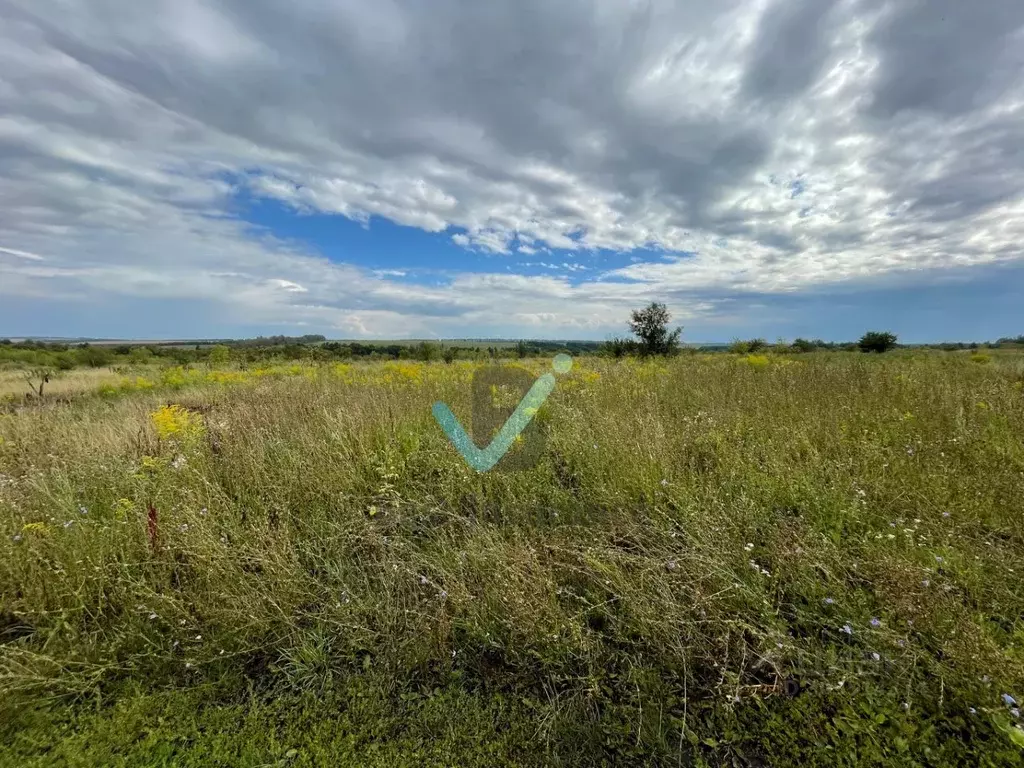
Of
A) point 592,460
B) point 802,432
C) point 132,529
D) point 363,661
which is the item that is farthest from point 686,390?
point 132,529

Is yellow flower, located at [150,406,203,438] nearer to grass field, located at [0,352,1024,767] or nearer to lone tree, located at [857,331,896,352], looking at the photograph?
grass field, located at [0,352,1024,767]

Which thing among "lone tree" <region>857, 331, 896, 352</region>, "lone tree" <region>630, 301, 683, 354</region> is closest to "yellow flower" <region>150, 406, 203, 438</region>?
"lone tree" <region>630, 301, 683, 354</region>

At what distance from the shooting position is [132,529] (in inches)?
107

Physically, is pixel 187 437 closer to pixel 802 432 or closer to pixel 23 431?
pixel 23 431

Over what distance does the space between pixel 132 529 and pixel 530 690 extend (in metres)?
2.86

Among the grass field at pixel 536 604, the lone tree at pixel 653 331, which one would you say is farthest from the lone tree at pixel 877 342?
the grass field at pixel 536 604

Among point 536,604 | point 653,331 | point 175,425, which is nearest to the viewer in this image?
point 536,604

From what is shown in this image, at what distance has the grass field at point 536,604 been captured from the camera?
5.20ft

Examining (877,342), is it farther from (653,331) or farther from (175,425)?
(175,425)

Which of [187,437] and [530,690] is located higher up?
[187,437]

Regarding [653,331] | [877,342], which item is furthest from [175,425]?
[877,342]

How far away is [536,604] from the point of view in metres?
2.06

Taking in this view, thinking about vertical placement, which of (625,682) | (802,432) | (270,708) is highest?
(802,432)

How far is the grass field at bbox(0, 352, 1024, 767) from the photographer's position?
1.59 meters
